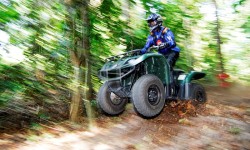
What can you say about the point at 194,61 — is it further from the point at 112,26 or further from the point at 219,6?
the point at 112,26

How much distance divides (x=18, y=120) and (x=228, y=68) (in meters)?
11.3

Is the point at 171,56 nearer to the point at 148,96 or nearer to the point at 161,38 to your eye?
the point at 161,38

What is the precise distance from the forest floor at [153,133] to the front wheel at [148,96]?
0.41m

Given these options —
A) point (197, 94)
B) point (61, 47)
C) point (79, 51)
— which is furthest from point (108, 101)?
point (197, 94)

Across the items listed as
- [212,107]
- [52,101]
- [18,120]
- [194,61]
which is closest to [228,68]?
[194,61]

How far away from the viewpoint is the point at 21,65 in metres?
5.75

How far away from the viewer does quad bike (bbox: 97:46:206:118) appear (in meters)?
4.86

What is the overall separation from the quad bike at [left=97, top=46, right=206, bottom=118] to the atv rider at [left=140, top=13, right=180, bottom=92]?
0.25 meters

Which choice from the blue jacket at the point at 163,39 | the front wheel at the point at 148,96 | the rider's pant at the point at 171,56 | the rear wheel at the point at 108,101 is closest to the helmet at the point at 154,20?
the blue jacket at the point at 163,39

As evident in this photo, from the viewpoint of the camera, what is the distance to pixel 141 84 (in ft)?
15.8

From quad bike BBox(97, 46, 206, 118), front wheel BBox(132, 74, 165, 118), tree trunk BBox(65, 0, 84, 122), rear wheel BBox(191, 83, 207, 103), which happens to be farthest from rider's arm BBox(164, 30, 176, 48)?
tree trunk BBox(65, 0, 84, 122)

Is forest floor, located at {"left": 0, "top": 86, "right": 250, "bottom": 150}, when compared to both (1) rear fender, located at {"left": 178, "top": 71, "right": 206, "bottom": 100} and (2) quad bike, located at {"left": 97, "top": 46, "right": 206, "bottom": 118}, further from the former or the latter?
(2) quad bike, located at {"left": 97, "top": 46, "right": 206, "bottom": 118}

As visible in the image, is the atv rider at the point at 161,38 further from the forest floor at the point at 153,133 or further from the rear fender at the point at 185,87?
the forest floor at the point at 153,133

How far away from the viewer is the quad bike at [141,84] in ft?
15.9
